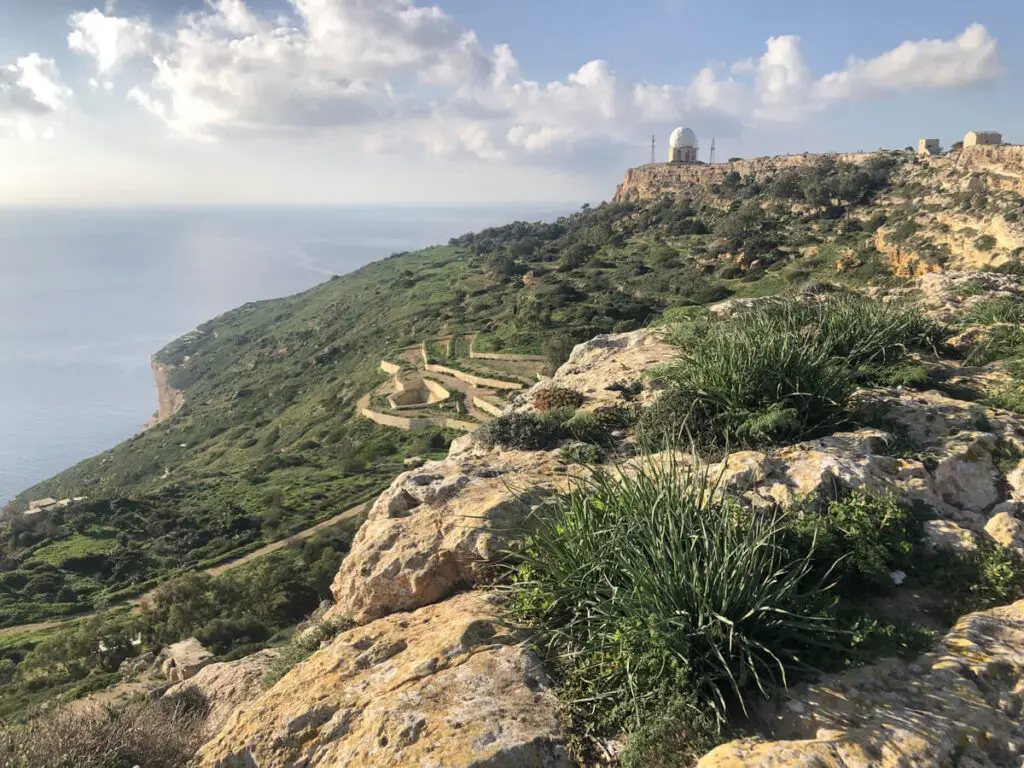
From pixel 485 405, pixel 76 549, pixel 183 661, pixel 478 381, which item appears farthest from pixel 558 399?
pixel 478 381

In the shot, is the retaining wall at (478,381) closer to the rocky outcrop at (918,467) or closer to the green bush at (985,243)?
the green bush at (985,243)

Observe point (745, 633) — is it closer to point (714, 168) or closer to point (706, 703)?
point (706, 703)

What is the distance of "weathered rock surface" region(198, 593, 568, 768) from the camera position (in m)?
3.40

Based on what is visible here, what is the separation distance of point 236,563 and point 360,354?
43285 mm

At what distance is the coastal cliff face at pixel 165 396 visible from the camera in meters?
98.3

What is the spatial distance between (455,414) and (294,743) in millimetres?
35317

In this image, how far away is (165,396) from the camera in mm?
108438

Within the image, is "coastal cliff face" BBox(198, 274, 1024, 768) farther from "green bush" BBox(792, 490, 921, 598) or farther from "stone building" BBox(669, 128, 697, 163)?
"stone building" BBox(669, 128, 697, 163)

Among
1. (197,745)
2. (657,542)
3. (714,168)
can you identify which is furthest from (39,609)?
(714,168)

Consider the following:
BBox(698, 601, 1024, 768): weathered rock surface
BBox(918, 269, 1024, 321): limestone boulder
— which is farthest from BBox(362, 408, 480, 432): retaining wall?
BBox(698, 601, 1024, 768): weathered rock surface

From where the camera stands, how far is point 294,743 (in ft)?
12.7

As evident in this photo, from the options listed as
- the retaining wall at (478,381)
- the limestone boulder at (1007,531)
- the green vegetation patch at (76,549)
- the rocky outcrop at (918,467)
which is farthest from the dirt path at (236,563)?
the limestone boulder at (1007,531)

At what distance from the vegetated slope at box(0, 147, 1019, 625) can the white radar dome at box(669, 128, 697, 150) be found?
34.6 ft

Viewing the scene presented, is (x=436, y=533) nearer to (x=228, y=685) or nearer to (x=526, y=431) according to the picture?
(x=526, y=431)
